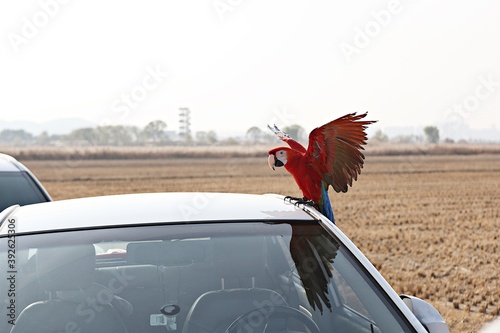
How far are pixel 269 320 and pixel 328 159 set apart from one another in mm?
1226

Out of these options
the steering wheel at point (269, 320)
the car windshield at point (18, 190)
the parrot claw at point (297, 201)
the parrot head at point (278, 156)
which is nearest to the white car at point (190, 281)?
the steering wheel at point (269, 320)

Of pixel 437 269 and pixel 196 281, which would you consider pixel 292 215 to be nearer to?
pixel 196 281

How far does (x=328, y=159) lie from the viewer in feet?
11.3

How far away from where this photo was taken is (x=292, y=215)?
104 inches

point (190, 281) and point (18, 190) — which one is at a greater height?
point (190, 281)

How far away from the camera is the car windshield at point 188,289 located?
2359 millimetres

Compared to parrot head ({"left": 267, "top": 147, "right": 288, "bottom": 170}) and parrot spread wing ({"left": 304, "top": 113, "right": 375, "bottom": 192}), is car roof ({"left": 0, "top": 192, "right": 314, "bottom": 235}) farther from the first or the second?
parrot head ({"left": 267, "top": 147, "right": 288, "bottom": 170})

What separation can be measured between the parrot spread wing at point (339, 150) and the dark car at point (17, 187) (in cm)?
377

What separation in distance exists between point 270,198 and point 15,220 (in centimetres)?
103

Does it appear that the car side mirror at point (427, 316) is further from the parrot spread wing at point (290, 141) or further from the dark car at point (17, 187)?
the dark car at point (17, 187)

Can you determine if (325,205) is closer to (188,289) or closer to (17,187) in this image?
(188,289)

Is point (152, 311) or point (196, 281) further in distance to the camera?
point (196, 281)

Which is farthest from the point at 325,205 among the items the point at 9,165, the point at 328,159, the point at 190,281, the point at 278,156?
the point at 9,165

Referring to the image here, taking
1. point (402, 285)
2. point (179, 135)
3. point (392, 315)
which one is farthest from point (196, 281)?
point (179, 135)
